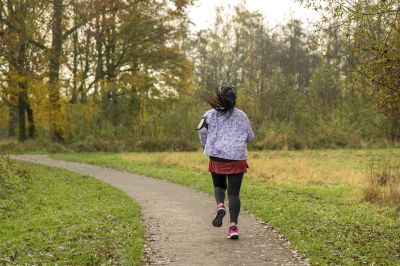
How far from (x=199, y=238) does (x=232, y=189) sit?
3.58ft

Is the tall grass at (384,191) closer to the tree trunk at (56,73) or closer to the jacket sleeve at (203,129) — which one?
the jacket sleeve at (203,129)

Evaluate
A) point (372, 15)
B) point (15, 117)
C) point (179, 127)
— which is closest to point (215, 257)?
point (372, 15)

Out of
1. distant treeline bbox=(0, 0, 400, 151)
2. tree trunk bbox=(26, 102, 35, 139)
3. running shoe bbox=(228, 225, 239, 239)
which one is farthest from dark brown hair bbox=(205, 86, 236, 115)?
tree trunk bbox=(26, 102, 35, 139)

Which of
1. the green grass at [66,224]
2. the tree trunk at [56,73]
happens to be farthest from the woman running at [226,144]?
the tree trunk at [56,73]

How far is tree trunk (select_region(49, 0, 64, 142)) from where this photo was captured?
3281cm

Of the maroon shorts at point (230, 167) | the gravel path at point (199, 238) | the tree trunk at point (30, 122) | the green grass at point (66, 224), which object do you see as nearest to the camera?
the gravel path at point (199, 238)

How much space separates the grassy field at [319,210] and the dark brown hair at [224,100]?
2286mm

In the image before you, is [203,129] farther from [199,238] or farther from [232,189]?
[199,238]

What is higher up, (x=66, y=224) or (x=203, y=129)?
(x=203, y=129)

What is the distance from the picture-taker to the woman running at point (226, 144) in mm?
7355

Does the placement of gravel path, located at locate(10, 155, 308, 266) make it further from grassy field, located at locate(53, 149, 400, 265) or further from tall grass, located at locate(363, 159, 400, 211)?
tall grass, located at locate(363, 159, 400, 211)

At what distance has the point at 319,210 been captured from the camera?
35.7ft

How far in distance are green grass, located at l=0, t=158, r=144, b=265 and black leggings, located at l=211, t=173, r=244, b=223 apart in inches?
55.8

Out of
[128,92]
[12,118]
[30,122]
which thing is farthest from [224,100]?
[12,118]
